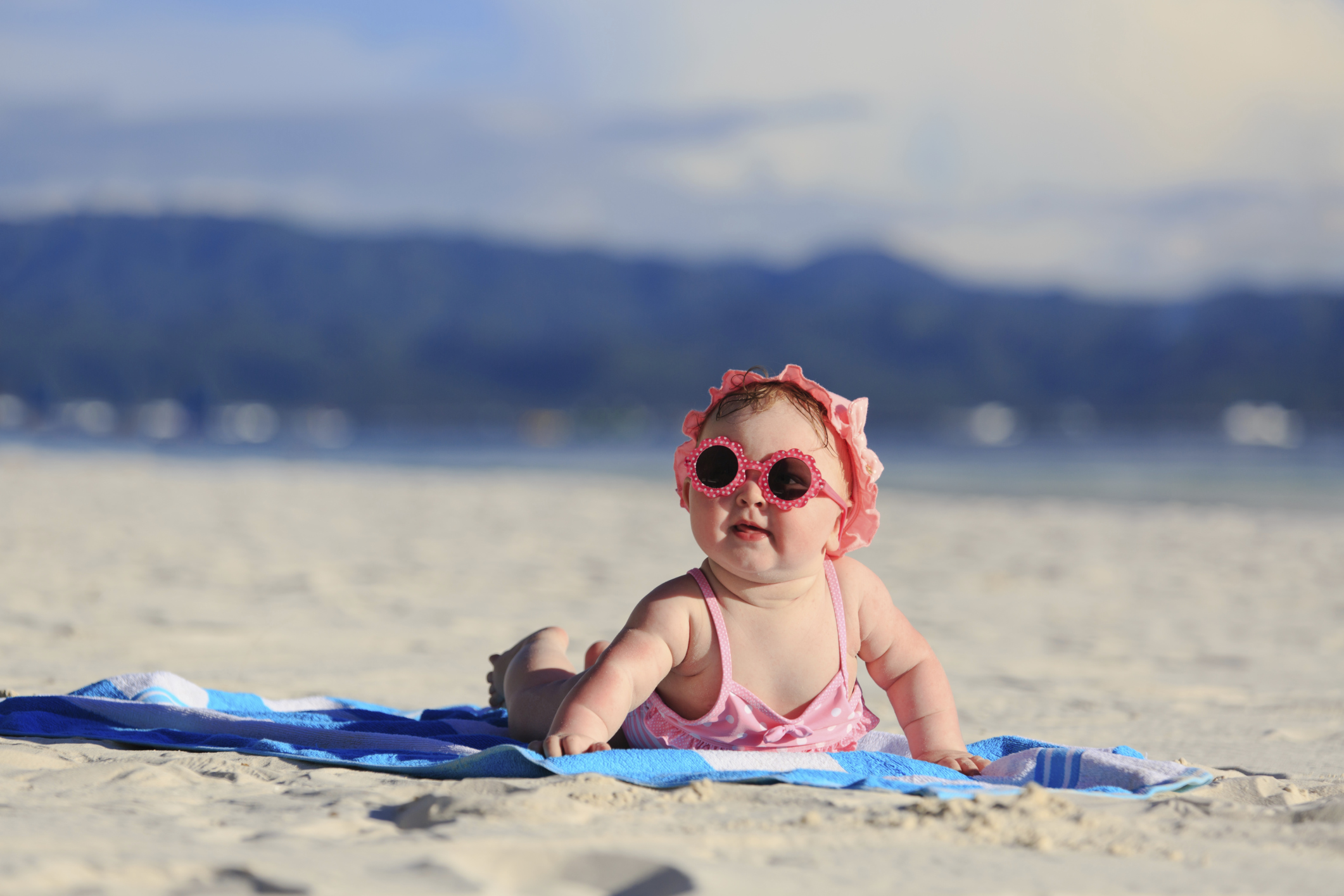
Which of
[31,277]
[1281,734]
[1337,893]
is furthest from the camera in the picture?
[31,277]

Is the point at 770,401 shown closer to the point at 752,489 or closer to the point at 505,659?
the point at 752,489

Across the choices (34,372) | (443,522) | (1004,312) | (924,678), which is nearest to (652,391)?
(1004,312)

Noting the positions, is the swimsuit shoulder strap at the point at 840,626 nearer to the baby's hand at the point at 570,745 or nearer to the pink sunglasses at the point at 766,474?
the pink sunglasses at the point at 766,474

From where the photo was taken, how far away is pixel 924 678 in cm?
265

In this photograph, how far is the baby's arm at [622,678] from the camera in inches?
93.4

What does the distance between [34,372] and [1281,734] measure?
10330cm

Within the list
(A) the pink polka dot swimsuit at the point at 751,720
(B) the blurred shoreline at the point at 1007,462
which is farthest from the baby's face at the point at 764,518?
(B) the blurred shoreline at the point at 1007,462

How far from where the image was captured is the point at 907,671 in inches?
105

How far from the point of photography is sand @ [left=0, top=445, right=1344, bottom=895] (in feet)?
5.77

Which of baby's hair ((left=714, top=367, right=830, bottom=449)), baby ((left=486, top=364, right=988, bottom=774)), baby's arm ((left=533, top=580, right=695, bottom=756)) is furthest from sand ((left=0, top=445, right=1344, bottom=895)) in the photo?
baby's hair ((left=714, top=367, right=830, bottom=449))

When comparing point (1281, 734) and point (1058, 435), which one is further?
point (1058, 435)

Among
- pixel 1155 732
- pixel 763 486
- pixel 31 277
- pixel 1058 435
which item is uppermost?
pixel 31 277

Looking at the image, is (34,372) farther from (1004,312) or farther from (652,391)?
(1004,312)

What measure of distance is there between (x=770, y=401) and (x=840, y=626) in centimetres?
51
